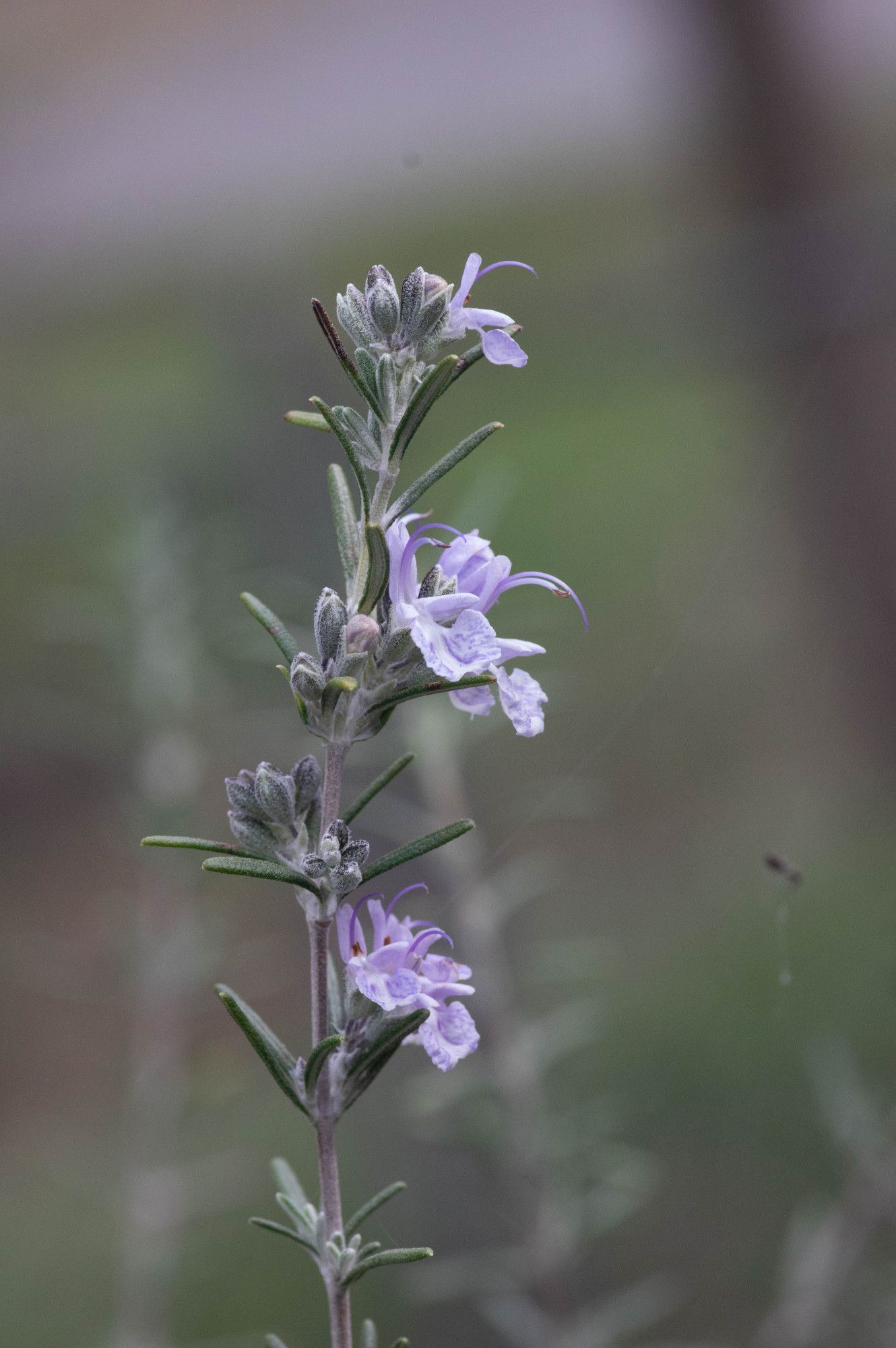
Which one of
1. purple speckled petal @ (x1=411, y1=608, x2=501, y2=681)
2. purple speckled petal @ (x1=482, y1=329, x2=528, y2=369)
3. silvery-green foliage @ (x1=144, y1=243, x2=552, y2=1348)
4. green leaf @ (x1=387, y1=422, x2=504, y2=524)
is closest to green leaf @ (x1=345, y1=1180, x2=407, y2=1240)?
silvery-green foliage @ (x1=144, y1=243, x2=552, y2=1348)

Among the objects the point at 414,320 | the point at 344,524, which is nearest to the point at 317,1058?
the point at 344,524

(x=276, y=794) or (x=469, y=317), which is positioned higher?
(x=469, y=317)

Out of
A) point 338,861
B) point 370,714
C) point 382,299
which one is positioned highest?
point 382,299

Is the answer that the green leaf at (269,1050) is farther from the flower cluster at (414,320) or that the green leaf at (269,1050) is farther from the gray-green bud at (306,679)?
the flower cluster at (414,320)

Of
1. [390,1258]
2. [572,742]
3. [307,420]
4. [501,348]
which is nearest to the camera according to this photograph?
[390,1258]

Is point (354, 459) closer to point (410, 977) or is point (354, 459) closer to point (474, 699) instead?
point (474, 699)

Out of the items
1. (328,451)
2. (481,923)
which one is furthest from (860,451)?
(481,923)

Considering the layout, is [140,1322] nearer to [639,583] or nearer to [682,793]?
[682,793]
